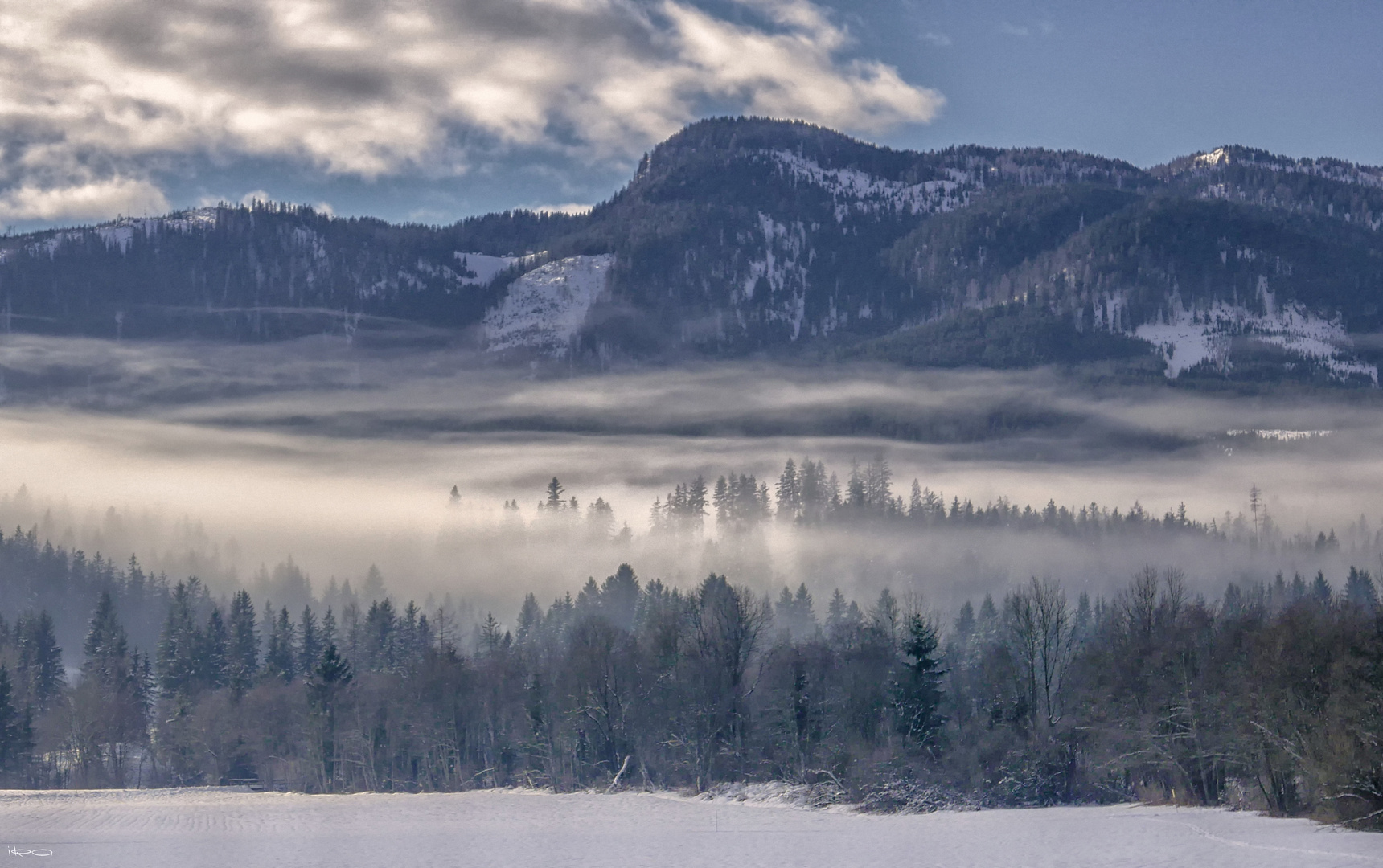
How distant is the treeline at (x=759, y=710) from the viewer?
7138cm

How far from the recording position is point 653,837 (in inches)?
2921

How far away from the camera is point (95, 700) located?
13975 centimetres

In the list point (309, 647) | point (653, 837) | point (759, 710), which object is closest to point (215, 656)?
point (309, 647)

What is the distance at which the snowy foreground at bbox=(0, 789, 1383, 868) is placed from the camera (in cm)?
5969

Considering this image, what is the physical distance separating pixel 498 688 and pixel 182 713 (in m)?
37.1

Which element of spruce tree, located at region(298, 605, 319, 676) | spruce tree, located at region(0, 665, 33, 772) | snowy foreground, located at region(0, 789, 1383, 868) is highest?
snowy foreground, located at region(0, 789, 1383, 868)

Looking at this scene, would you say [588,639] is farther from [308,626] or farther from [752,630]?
[308,626]

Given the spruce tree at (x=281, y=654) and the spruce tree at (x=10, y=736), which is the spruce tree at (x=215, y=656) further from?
the spruce tree at (x=10, y=736)

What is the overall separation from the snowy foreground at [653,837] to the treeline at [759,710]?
434 cm

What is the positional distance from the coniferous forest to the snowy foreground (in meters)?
4.60

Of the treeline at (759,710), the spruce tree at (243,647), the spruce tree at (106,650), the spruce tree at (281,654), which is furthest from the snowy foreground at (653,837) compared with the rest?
the spruce tree at (106,650)

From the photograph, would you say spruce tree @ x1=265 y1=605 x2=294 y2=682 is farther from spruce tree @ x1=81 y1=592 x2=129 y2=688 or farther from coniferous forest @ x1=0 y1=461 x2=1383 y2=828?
spruce tree @ x1=81 y1=592 x2=129 y2=688

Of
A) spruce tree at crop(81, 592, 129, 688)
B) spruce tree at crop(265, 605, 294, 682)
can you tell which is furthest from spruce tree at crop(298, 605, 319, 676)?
spruce tree at crop(81, 592, 129, 688)

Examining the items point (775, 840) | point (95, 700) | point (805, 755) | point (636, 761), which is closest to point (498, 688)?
point (636, 761)
